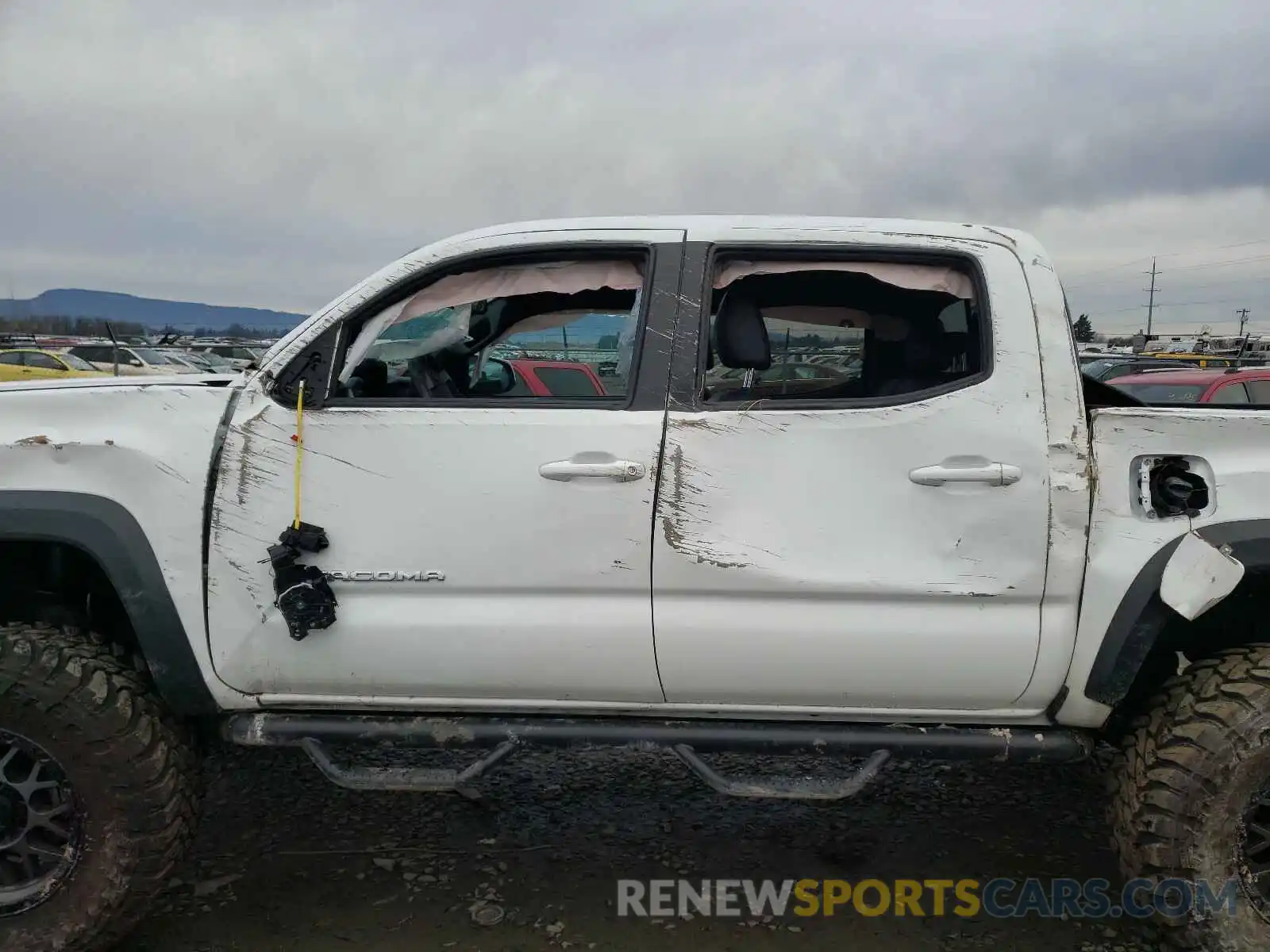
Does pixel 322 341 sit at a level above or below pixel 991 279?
below

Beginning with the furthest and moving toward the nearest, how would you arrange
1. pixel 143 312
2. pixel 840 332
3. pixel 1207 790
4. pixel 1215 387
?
pixel 143 312, pixel 1215 387, pixel 840 332, pixel 1207 790

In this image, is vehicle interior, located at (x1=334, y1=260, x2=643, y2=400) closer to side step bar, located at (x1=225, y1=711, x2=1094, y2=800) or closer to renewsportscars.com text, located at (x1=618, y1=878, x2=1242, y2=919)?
side step bar, located at (x1=225, y1=711, x2=1094, y2=800)

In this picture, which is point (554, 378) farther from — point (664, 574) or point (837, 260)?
point (837, 260)

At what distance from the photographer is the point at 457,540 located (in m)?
2.60

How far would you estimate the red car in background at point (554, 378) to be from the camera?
2.81 meters

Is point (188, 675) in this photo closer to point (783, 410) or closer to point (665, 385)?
point (665, 385)

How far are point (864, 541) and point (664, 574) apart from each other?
0.54 m

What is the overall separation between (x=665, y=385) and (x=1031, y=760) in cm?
146

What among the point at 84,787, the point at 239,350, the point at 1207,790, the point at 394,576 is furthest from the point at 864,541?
the point at 239,350

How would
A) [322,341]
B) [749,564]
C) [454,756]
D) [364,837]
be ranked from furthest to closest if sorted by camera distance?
[454,756] → [364,837] → [322,341] → [749,564]

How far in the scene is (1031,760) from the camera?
264cm

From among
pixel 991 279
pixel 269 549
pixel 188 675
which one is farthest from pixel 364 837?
pixel 991 279

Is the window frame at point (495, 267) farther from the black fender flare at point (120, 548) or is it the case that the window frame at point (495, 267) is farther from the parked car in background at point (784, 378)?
the black fender flare at point (120, 548)

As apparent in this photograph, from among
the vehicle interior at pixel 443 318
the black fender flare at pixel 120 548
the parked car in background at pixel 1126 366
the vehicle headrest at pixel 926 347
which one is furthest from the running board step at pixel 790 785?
the parked car in background at pixel 1126 366
